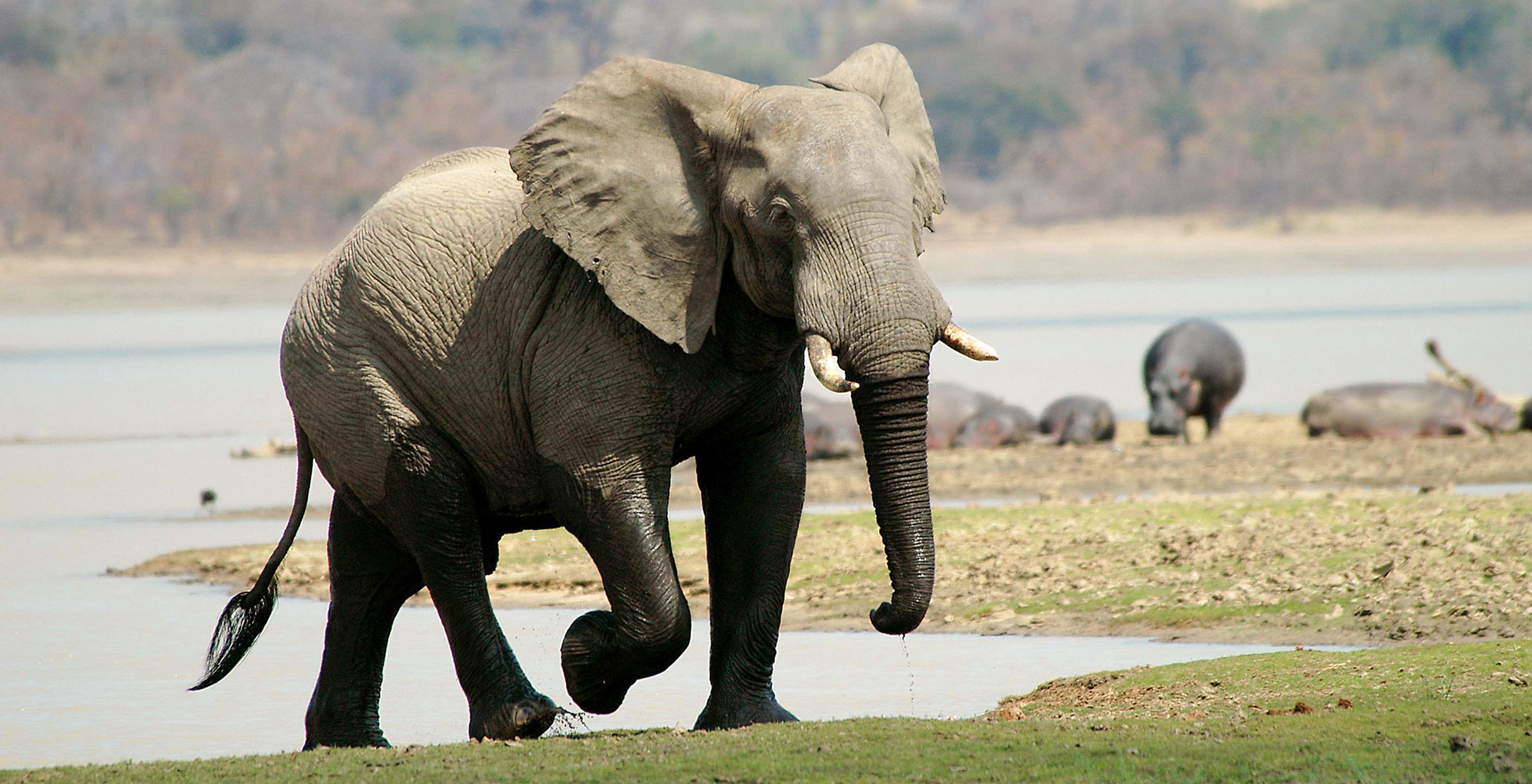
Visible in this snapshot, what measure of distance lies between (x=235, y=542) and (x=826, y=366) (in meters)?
10.9

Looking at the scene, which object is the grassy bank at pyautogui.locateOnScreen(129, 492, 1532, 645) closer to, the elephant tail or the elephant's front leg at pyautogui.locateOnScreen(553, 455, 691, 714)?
the elephant tail

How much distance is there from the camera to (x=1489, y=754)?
→ 6.01 m

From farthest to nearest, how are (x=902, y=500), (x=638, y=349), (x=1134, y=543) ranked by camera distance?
(x=1134, y=543) → (x=638, y=349) → (x=902, y=500)

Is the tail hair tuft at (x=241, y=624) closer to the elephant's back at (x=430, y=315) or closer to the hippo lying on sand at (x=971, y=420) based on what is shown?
the elephant's back at (x=430, y=315)

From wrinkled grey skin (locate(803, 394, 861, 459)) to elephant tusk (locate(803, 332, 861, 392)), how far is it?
14427 millimetres

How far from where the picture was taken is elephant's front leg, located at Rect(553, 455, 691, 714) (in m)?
6.91

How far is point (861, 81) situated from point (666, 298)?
3.33 feet

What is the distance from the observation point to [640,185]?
691cm

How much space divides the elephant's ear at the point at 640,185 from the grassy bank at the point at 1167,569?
14.3 ft

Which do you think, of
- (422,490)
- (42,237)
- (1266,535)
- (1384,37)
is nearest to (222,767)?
(422,490)

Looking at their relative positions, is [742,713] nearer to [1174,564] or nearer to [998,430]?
[1174,564]

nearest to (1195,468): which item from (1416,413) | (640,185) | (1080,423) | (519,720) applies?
(1080,423)

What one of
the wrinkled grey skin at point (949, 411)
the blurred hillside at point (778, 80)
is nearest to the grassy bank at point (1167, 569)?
the wrinkled grey skin at point (949, 411)

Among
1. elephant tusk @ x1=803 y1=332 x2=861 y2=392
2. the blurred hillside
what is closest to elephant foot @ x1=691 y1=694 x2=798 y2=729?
elephant tusk @ x1=803 y1=332 x2=861 y2=392
